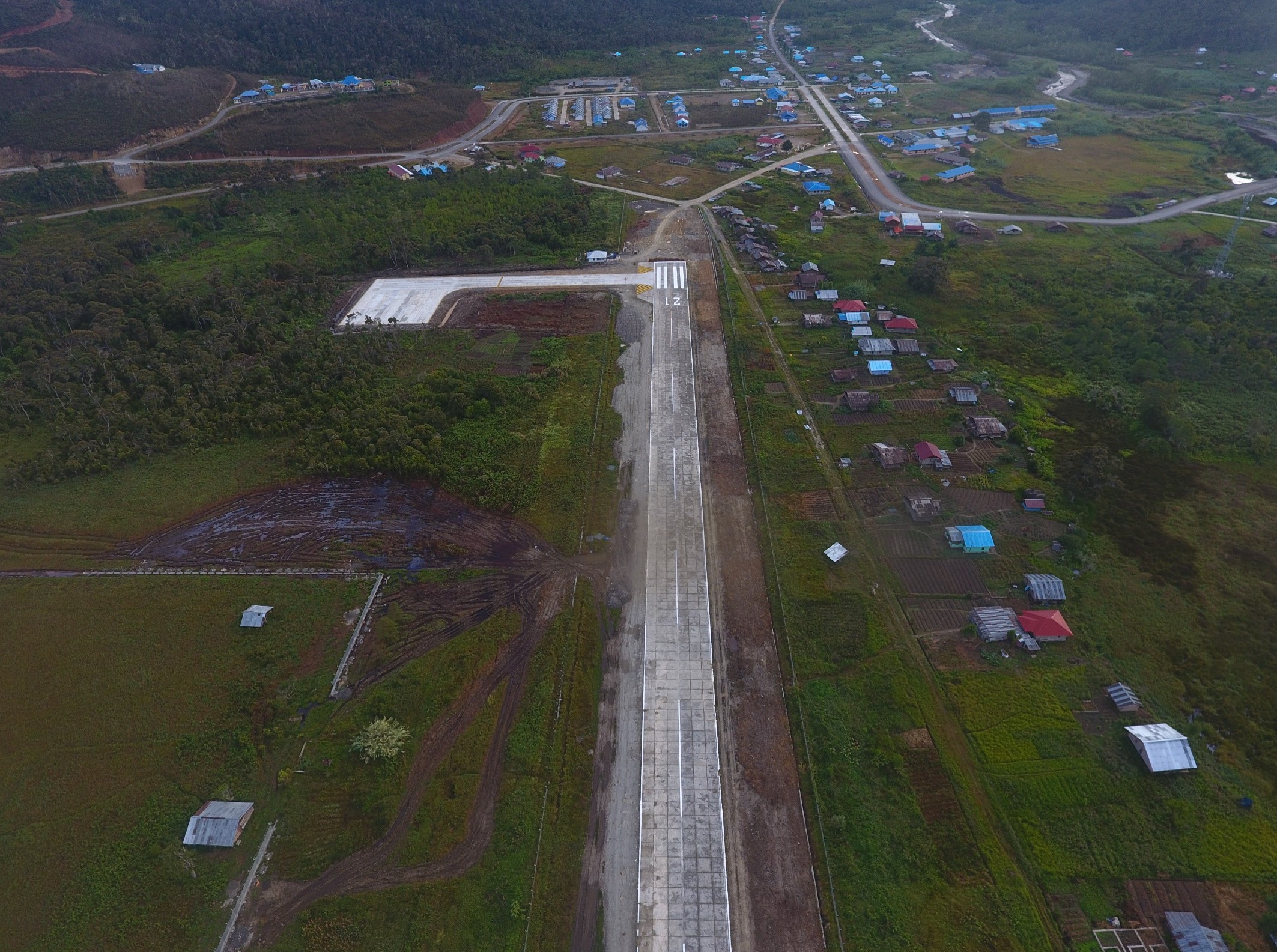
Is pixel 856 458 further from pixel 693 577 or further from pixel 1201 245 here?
pixel 1201 245

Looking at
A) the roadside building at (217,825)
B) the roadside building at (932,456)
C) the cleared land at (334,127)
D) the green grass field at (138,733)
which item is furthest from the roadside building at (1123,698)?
the cleared land at (334,127)

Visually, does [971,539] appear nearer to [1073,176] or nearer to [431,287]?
[431,287]

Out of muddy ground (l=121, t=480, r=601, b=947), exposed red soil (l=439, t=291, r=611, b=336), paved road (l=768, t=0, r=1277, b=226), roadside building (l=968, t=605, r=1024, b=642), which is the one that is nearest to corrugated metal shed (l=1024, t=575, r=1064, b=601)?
roadside building (l=968, t=605, r=1024, b=642)

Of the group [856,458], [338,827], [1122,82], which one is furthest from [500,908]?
[1122,82]

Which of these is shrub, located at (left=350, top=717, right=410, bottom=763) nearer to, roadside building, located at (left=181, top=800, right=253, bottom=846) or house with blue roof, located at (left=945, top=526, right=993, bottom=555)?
roadside building, located at (left=181, top=800, right=253, bottom=846)

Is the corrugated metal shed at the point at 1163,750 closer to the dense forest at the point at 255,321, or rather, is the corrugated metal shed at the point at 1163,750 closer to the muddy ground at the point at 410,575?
the muddy ground at the point at 410,575

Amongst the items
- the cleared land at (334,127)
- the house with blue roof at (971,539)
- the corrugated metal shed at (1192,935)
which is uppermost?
the cleared land at (334,127)

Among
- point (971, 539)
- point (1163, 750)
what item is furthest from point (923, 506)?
point (1163, 750)
